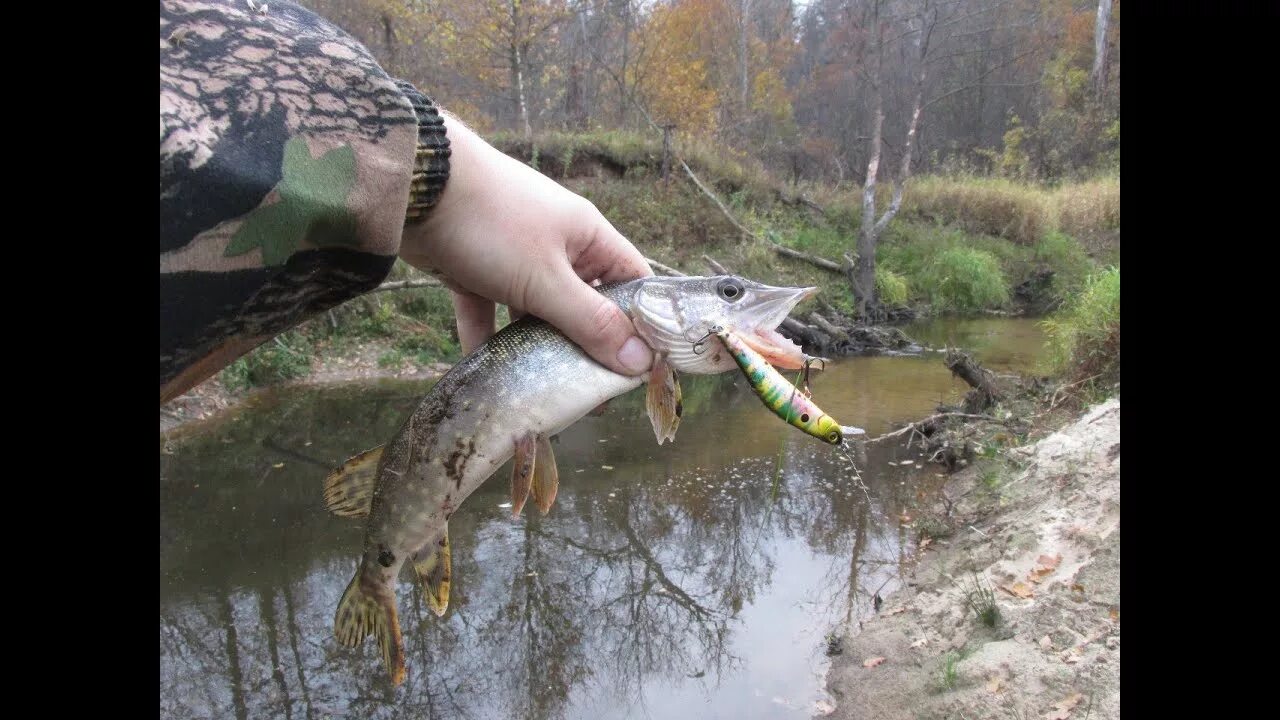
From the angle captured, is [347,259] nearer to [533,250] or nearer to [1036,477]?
[533,250]

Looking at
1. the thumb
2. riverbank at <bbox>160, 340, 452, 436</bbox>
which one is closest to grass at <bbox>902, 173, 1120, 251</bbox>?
riverbank at <bbox>160, 340, 452, 436</bbox>

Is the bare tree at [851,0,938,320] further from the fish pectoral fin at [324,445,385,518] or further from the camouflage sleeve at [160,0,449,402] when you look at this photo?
the camouflage sleeve at [160,0,449,402]

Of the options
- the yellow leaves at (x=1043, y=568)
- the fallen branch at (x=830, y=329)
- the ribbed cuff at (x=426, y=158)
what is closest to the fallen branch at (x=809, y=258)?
the fallen branch at (x=830, y=329)

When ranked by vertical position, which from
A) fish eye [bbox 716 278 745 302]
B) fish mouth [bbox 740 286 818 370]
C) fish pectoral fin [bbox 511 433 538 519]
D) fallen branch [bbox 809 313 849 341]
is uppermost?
fish eye [bbox 716 278 745 302]

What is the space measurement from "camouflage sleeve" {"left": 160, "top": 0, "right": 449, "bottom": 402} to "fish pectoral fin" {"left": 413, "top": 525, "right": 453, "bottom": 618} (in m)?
0.91

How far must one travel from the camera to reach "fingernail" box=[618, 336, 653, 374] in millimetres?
2195

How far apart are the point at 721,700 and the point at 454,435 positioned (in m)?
3.21

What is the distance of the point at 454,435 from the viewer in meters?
2.20

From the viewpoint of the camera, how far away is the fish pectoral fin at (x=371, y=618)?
7.63 ft

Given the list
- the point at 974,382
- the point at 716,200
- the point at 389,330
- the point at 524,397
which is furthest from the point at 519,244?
the point at 716,200

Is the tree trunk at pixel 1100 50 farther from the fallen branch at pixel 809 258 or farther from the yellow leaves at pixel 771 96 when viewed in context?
the fallen branch at pixel 809 258

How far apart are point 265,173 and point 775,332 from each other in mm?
1298

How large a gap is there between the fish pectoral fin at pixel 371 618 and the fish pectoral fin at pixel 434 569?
0.11 meters
